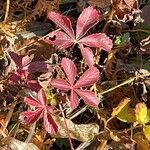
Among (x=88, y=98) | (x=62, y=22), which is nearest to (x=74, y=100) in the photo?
(x=88, y=98)

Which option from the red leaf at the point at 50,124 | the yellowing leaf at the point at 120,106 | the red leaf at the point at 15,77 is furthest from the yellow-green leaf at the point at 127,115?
the red leaf at the point at 15,77

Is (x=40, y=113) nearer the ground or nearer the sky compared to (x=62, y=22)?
nearer the ground

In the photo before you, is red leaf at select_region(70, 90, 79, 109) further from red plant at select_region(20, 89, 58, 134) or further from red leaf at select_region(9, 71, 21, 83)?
red leaf at select_region(9, 71, 21, 83)

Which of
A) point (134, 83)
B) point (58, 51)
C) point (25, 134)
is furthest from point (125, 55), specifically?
point (25, 134)

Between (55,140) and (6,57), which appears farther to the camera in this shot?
(6,57)

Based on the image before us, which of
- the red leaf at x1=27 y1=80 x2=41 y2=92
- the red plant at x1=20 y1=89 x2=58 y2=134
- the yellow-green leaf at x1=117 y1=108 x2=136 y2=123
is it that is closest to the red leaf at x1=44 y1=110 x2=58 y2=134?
the red plant at x1=20 y1=89 x2=58 y2=134

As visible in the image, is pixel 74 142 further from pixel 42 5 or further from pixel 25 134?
pixel 42 5

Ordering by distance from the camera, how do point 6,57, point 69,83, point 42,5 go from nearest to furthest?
1. point 69,83
2. point 6,57
3. point 42,5

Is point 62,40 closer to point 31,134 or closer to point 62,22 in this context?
point 62,22
